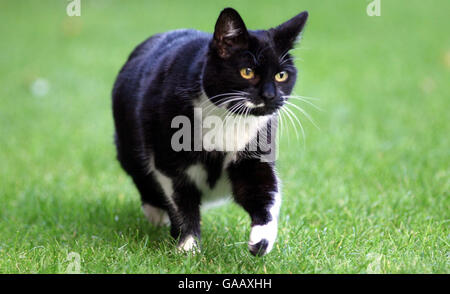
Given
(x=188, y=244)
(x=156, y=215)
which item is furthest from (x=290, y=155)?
(x=188, y=244)

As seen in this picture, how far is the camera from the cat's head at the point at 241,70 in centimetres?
240

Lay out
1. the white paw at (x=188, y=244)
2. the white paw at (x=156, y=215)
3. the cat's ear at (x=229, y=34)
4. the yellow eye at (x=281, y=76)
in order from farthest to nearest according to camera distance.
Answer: the white paw at (x=156, y=215), the white paw at (x=188, y=244), the yellow eye at (x=281, y=76), the cat's ear at (x=229, y=34)

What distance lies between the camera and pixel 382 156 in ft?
14.9

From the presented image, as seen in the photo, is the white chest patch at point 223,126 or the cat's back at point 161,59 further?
the cat's back at point 161,59

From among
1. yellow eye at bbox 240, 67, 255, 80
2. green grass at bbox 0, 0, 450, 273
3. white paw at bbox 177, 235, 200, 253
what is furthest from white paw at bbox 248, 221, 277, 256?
yellow eye at bbox 240, 67, 255, 80

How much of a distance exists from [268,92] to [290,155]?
7.65 feet

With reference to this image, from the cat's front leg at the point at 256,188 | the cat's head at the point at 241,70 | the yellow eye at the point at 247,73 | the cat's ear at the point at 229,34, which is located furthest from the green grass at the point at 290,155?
the cat's ear at the point at 229,34

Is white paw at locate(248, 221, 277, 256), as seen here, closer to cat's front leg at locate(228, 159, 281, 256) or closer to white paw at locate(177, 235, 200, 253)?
cat's front leg at locate(228, 159, 281, 256)

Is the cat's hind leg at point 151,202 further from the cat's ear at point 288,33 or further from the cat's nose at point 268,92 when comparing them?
the cat's ear at point 288,33

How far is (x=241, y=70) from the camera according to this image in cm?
241

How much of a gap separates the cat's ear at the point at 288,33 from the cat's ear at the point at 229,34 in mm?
187
